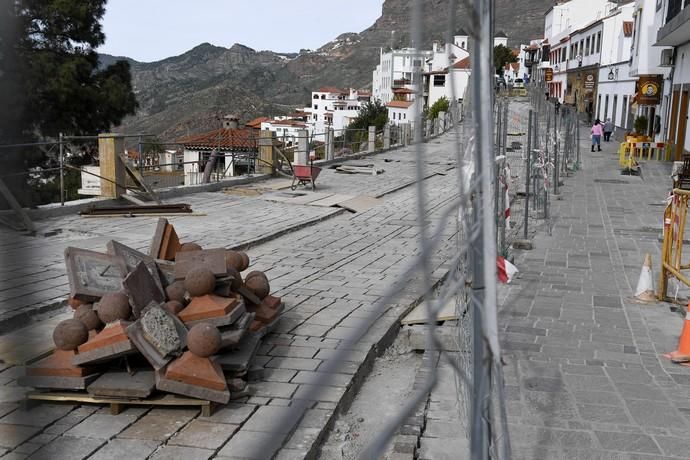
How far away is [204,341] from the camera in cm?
457

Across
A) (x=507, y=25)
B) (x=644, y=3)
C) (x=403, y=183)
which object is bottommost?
(x=403, y=183)

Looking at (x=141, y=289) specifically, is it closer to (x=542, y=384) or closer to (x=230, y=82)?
(x=542, y=384)

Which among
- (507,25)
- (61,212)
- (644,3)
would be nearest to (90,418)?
(61,212)

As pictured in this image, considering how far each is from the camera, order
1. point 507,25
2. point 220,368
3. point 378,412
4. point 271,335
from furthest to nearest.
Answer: point 507,25, point 271,335, point 378,412, point 220,368

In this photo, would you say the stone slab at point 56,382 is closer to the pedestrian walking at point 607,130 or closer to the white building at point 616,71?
the pedestrian walking at point 607,130

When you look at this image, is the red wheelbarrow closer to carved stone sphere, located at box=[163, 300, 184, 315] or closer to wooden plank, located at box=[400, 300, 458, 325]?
wooden plank, located at box=[400, 300, 458, 325]

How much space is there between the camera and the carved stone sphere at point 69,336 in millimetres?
4672

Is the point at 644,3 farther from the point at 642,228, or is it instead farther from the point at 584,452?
the point at 584,452

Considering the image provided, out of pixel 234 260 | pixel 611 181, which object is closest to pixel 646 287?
pixel 234 260

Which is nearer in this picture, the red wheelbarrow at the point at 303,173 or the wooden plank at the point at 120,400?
the wooden plank at the point at 120,400

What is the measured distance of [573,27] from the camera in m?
69.4

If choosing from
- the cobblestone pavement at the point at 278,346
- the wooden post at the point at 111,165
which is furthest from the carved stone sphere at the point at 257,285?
the wooden post at the point at 111,165

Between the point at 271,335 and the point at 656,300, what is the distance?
4.66m

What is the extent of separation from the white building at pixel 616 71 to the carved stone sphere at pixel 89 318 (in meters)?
37.4
